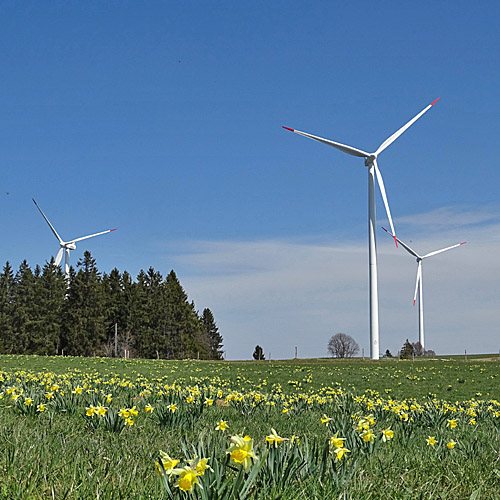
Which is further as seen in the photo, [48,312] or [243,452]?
[48,312]

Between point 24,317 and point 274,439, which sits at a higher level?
point 24,317

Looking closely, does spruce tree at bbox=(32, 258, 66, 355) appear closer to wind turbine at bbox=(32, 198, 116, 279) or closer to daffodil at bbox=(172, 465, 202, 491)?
wind turbine at bbox=(32, 198, 116, 279)

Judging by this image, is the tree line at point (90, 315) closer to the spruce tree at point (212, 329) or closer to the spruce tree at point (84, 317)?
the spruce tree at point (84, 317)

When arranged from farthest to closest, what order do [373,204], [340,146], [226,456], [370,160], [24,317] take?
[24,317] → [373,204] → [370,160] → [340,146] → [226,456]

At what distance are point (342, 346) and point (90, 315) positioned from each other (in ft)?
141

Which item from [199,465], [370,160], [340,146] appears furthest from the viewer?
[370,160]

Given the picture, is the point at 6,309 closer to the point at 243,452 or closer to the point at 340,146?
the point at 340,146

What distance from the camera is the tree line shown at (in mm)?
75188

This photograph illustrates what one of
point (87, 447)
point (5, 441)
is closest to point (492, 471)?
point (87, 447)

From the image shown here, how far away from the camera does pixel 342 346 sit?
3819 inches

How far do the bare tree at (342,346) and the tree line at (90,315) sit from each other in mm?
23980

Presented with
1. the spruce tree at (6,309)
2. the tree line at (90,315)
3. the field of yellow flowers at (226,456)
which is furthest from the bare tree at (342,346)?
the field of yellow flowers at (226,456)

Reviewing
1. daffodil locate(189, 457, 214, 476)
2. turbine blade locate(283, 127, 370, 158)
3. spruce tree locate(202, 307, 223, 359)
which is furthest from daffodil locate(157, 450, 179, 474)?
spruce tree locate(202, 307, 223, 359)

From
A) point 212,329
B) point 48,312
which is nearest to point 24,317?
point 48,312
